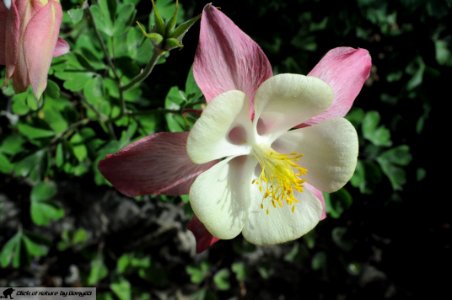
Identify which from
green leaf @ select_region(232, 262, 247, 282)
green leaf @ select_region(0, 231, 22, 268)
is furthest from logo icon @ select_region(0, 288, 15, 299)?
green leaf @ select_region(232, 262, 247, 282)

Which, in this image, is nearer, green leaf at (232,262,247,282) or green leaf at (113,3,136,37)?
green leaf at (113,3,136,37)

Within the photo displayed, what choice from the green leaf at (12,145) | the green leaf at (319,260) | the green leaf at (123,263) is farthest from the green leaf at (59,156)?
the green leaf at (319,260)

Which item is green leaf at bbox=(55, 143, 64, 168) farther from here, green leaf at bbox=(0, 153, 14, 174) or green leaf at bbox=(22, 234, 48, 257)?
green leaf at bbox=(22, 234, 48, 257)

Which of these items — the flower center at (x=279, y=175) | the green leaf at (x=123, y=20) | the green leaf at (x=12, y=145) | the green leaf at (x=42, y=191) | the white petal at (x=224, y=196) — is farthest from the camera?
the green leaf at (x=42, y=191)

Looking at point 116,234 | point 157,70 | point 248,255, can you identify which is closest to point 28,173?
point 157,70

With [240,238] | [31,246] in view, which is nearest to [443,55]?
[240,238]

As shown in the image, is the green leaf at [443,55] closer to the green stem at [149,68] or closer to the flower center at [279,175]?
the flower center at [279,175]
